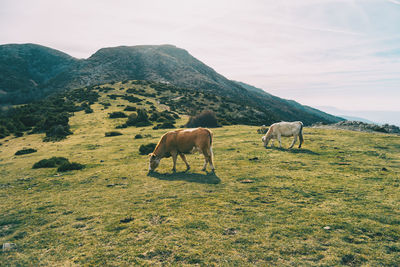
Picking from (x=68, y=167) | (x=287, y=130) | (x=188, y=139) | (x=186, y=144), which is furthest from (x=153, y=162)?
(x=287, y=130)

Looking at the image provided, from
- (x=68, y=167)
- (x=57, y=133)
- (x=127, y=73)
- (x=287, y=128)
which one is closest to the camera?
(x=68, y=167)

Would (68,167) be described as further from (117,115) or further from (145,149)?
(117,115)

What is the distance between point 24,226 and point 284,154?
16.2m

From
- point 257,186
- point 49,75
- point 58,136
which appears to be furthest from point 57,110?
point 49,75

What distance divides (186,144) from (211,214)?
5.81 meters

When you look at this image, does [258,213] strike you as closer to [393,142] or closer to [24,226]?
[24,226]

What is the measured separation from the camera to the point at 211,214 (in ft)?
24.3

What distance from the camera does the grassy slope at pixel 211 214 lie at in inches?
215

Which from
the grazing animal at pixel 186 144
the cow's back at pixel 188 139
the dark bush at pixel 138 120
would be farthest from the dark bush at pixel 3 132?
the cow's back at pixel 188 139

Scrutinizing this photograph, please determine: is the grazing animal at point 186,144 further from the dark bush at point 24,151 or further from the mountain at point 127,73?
the mountain at point 127,73

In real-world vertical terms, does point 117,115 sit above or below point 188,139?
below

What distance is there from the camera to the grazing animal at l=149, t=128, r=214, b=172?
12273 millimetres

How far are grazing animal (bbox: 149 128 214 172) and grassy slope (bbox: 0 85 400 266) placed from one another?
107cm

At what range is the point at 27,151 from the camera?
23.0 metres
